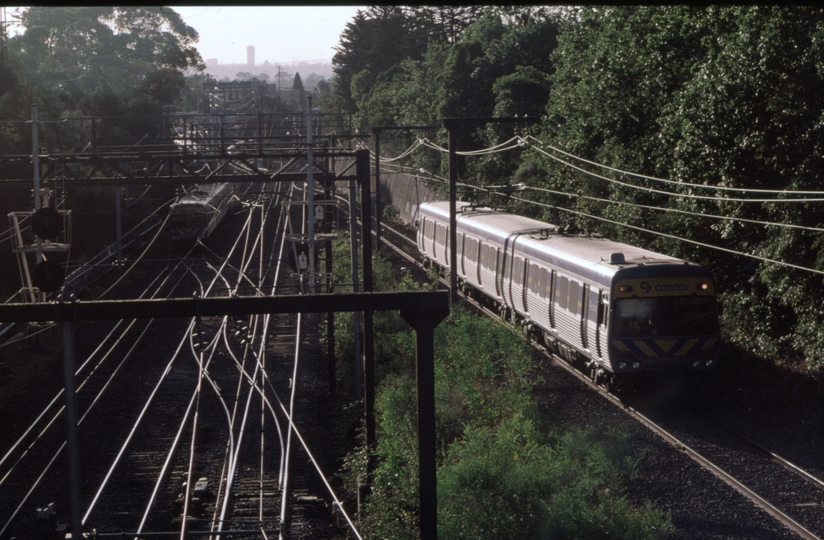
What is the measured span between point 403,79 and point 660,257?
42.0m

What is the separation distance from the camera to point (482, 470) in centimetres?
799

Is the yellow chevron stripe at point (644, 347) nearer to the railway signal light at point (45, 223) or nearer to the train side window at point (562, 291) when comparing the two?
Answer: the train side window at point (562, 291)

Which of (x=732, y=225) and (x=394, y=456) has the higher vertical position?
(x=732, y=225)

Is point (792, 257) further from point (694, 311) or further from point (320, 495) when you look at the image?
point (320, 495)

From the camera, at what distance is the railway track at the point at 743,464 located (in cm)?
878

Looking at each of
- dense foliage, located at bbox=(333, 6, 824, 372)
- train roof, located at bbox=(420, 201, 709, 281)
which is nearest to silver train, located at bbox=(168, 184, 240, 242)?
dense foliage, located at bbox=(333, 6, 824, 372)

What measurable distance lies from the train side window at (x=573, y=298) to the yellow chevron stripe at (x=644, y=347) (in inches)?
57.6

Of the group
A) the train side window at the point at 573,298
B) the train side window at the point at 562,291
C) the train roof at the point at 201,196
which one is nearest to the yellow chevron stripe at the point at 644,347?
the train side window at the point at 573,298

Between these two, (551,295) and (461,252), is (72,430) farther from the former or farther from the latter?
(461,252)

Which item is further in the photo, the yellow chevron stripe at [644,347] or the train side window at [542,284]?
the train side window at [542,284]

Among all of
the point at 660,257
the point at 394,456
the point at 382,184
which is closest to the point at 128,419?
the point at 394,456

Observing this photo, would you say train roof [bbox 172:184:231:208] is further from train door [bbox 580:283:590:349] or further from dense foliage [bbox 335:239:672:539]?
train door [bbox 580:283:590:349]

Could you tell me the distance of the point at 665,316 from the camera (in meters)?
12.7

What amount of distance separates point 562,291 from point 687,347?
2562 millimetres
